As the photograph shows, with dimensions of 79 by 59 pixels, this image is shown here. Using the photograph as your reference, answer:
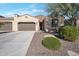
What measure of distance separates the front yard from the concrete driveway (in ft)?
1.00

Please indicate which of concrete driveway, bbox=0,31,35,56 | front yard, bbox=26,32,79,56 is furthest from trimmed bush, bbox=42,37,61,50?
concrete driveway, bbox=0,31,35,56

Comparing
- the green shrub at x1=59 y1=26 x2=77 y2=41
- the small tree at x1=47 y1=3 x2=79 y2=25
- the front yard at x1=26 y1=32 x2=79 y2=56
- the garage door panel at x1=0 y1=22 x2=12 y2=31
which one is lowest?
the front yard at x1=26 y1=32 x2=79 y2=56

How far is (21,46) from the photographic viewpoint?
34.2 feet

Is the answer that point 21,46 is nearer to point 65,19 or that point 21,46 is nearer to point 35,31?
point 35,31

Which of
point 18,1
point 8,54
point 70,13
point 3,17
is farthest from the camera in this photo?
point 70,13

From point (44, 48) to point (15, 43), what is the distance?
164 cm

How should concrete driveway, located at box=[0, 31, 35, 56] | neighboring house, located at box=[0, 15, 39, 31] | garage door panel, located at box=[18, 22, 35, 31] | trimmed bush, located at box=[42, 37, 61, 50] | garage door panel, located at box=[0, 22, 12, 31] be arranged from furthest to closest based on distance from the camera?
garage door panel, located at box=[18, 22, 35, 31] < neighboring house, located at box=[0, 15, 39, 31] < garage door panel, located at box=[0, 22, 12, 31] < trimmed bush, located at box=[42, 37, 61, 50] < concrete driveway, located at box=[0, 31, 35, 56]

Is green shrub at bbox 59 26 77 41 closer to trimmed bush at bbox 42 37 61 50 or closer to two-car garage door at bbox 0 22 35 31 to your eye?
trimmed bush at bbox 42 37 61 50

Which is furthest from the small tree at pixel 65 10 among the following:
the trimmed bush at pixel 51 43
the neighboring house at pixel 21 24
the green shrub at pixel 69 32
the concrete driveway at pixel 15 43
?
the concrete driveway at pixel 15 43

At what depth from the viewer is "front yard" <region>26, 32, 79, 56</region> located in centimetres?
967

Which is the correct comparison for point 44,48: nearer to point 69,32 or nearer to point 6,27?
point 69,32

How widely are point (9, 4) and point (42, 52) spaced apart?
10.3 feet

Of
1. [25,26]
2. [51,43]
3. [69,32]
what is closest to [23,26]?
[25,26]

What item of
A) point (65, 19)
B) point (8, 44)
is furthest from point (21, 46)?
point (65, 19)
